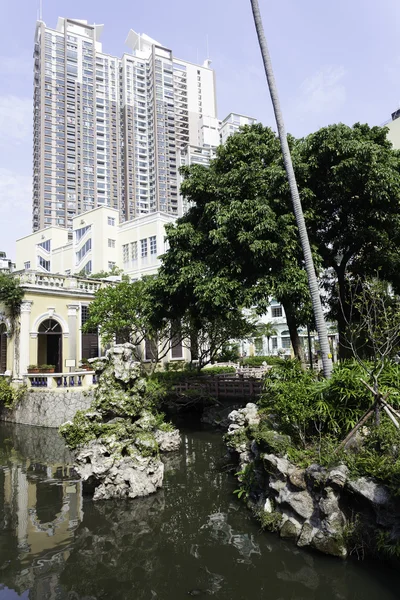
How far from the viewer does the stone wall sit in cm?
1783

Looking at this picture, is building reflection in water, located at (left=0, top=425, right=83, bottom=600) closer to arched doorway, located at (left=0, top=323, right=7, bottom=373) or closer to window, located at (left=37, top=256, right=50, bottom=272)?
arched doorway, located at (left=0, top=323, right=7, bottom=373)

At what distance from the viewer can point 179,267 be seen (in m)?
15.0

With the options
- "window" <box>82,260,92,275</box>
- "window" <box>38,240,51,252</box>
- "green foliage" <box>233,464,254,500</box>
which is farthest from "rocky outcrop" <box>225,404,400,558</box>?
"window" <box>38,240,51,252</box>

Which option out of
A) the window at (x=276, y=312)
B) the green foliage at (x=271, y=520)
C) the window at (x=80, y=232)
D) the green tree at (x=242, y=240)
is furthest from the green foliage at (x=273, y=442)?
the window at (x=80, y=232)

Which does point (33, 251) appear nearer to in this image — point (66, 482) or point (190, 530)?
point (66, 482)

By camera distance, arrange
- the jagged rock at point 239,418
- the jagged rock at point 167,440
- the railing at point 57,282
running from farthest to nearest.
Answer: the railing at point 57,282 → the jagged rock at point 167,440 → the jagged rock at point 239,418

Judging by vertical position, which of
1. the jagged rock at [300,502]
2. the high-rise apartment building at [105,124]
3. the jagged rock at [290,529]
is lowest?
the jagged rock at [290,529]

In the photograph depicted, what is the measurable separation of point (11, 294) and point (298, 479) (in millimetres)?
17549

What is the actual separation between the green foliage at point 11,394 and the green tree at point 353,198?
48.1 ft

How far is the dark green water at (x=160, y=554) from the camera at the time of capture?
5824 millimetres

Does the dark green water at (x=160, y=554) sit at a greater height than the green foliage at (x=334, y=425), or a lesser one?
lesser

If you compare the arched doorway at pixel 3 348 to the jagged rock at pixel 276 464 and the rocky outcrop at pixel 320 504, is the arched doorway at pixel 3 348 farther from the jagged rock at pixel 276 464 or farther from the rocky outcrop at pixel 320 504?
the jagged rock at pixel 276 464

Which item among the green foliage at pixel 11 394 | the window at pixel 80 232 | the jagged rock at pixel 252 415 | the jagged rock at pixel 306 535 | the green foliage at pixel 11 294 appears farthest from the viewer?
the window at pixel 80 232

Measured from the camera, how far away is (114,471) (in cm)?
950
